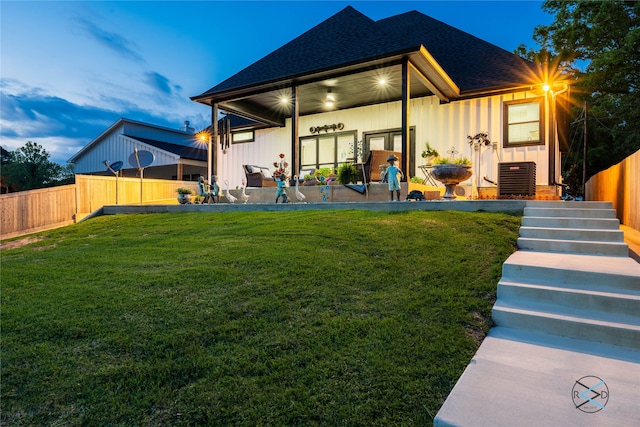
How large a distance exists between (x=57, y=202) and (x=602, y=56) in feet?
73.5

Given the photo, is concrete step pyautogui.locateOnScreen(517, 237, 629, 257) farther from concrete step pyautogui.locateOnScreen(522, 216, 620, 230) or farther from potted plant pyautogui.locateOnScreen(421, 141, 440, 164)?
potted plant pyautogui.locateOnScreen(421, 141, 440, 164)

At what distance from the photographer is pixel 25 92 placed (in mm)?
48938

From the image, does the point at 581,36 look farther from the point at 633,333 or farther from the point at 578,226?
the point at 633,333

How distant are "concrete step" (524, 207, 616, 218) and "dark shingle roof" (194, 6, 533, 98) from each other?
4.69m

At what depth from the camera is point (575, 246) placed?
438cm

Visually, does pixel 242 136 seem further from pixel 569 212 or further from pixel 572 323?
pixel 572 323

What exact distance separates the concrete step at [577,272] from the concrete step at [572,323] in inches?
15.8

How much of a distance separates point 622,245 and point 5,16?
10102 mm

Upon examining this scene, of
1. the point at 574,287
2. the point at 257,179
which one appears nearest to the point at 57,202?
the point at 257,179

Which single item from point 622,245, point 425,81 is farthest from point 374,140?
point 622,245

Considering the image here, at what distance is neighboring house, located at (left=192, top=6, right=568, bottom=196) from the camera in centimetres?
961

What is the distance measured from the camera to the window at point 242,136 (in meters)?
15.5

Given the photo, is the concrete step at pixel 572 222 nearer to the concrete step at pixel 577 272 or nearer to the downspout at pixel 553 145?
the concrete step at pixel 577 272

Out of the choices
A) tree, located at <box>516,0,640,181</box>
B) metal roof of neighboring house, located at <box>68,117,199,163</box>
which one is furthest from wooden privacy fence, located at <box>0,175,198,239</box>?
tree, located at <box>516,0,640,181</box>
